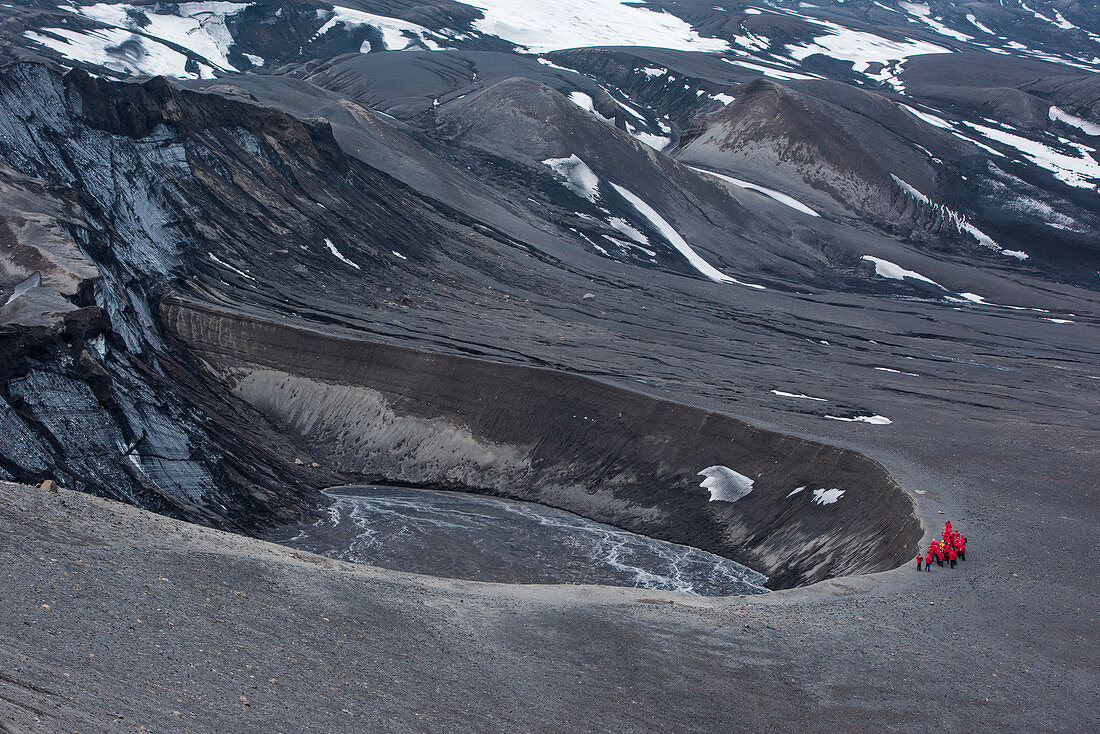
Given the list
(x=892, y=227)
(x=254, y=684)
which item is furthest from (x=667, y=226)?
(x=254, y=684)

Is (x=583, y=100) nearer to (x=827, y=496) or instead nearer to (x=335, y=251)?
(x=335, y=251)

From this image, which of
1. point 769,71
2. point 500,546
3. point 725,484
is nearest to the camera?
point 500,546

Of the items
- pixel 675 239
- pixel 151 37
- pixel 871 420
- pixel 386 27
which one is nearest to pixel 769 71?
pixel 386 27

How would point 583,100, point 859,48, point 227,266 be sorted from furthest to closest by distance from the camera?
point 859,48 → point 583,100 → point 227,266

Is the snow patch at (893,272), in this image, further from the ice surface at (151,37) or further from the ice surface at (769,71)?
the ice surface at (151,37)

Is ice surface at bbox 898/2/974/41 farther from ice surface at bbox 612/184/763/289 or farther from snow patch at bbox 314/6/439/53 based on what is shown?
ice surface at bbox 612/184/763/289

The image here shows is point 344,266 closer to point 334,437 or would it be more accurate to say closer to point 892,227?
point 334,437
